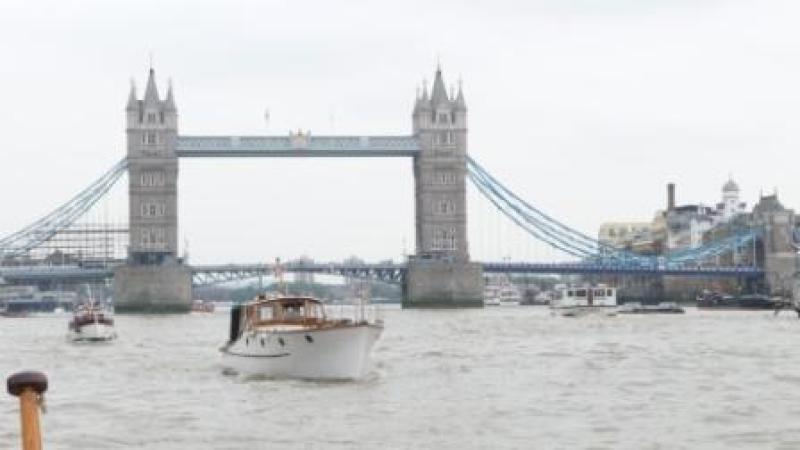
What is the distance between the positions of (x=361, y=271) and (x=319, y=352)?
320 ft

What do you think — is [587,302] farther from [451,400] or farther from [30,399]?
[30,399]

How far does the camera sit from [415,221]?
5566 inches

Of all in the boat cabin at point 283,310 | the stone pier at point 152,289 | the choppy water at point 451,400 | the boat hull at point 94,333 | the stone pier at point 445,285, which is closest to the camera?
the choppy water at point 451,400

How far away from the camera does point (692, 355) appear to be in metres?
46.5

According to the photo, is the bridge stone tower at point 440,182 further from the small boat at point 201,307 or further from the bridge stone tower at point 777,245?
the bridge stone tower at point 777,245

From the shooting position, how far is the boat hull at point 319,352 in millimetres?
Answer: 34469

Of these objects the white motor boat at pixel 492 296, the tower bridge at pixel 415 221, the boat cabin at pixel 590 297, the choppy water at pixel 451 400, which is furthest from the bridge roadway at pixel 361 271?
the choppy water at pixel 451 400

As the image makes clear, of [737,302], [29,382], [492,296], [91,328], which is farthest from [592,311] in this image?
[492,296]

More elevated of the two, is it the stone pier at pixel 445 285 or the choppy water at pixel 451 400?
the stone pier at pixel 445 285

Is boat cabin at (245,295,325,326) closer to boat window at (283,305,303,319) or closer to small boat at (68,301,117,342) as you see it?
boat window at (283,305,303,319)

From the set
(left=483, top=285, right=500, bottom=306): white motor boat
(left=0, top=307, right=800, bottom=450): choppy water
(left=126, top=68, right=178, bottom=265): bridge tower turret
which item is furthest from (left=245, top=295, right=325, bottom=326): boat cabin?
(left=483, top=285, right=500, bottom=306): white motor boat

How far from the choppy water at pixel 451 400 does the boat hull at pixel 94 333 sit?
9495mm

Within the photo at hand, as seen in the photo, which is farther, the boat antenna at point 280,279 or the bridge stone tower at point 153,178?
the bridge stone tower at point 153,178

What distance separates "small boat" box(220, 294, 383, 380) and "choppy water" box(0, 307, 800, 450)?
49 cm
